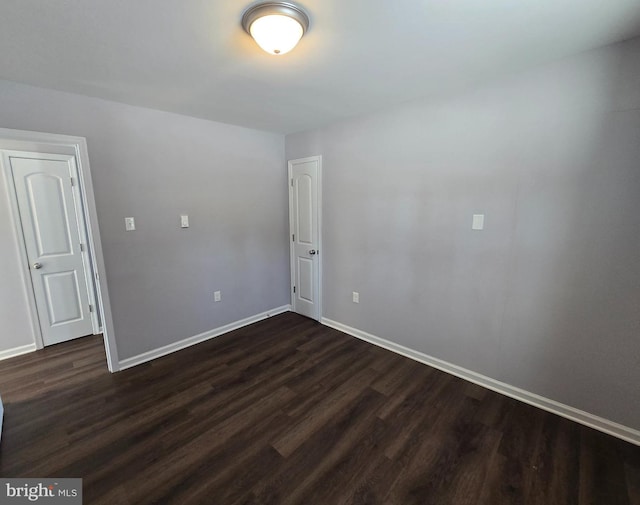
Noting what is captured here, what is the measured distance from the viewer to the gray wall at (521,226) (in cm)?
168

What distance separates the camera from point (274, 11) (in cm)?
125

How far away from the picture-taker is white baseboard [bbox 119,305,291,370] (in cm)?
264

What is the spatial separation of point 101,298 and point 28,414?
928mm

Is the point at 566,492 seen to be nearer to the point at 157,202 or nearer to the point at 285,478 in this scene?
the point at 285,478

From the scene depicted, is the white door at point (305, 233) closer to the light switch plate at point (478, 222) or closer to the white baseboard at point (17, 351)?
the light switch plate at point (478, 222)

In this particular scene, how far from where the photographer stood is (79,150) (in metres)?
2.21

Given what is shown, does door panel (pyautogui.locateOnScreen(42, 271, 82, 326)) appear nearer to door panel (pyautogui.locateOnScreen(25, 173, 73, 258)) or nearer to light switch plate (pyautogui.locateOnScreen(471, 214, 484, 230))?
door panel (pyautogui.locateOnScreen(25, 173, 73, 258))

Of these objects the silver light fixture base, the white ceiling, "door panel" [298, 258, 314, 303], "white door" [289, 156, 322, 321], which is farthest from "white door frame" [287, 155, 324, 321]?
the silver light fixture base

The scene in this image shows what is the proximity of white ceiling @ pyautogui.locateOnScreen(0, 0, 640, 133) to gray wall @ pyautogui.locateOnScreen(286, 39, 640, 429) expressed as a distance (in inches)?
11.1

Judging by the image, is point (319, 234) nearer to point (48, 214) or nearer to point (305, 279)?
point (305, 279)

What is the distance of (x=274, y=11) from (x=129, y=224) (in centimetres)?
221

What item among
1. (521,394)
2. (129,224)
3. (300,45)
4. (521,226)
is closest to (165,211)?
(129,224)

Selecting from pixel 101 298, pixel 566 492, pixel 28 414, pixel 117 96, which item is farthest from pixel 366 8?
pixel 28 414

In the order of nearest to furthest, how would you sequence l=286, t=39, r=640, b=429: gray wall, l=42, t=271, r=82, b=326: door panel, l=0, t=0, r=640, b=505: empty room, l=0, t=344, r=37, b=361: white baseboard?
1. l=0, t=0, r=640, b=505: empty room
2. l=286, t=39, r=640, b=429: gray wall
3. l=0, t=344, r=37, b=361: white baseboard
4. l=42, t=271, r=82, b=326: door panel
